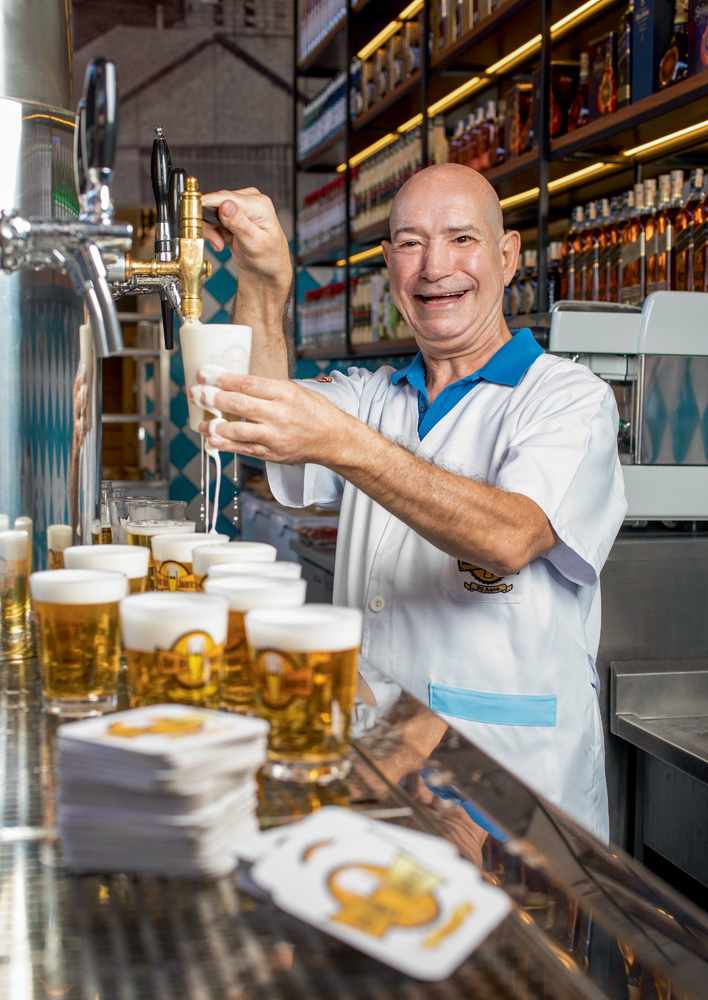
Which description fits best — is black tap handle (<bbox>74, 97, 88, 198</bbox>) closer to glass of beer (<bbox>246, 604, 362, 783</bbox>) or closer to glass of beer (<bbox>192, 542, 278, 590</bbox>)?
glass of beer (<bbox>192, 542, 278, 590</bbox>)

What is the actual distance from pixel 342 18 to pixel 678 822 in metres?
3.84

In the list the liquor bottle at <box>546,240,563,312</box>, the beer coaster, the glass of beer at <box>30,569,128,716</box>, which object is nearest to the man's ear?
the liquor bottle at <box>546,240,563,312</box>

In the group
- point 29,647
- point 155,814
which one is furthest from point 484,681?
point 155,814

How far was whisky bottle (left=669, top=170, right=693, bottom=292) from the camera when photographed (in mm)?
2498

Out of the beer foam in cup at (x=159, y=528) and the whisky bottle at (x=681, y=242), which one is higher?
the whisky bottle at (x=681, y=242)

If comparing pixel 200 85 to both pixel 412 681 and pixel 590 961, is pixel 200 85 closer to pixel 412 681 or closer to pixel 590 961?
pixel 412 681

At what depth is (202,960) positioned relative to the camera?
21.7 inches

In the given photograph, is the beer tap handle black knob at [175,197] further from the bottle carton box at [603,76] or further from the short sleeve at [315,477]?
the bottle carton box at [603,76]

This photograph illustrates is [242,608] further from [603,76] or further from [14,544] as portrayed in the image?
[603,76]

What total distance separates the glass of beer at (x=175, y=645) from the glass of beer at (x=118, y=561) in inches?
5.7

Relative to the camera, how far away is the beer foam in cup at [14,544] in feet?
3.94

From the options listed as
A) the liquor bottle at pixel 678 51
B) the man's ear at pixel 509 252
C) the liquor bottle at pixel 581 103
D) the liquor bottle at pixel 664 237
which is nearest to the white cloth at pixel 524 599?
the man's ear at pixel 509 252

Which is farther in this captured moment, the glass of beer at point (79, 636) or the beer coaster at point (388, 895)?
the glass of beer at point (79, 636)

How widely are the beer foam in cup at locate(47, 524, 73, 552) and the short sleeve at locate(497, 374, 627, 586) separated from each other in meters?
0.64
